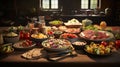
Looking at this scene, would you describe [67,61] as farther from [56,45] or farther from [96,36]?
[96,36]

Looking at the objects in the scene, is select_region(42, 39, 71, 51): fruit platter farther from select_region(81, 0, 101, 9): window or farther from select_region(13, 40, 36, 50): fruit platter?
select_region(81, 0, 101, 9): window

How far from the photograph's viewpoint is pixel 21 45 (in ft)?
9.04

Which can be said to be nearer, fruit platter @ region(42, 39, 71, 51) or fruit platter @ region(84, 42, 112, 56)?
fruit platter @ region(84, 42, 112, 56)

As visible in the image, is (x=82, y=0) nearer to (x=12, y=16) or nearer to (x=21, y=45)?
(x=12, y=16)

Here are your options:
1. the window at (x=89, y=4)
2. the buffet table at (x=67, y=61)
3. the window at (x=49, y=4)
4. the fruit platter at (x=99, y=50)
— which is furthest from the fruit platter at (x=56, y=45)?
the window at (x=89, y=4)

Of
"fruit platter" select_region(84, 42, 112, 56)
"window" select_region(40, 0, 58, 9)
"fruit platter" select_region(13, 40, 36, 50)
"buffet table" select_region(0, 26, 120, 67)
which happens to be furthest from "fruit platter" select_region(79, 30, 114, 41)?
"window" select_region(40, 0, 58, 9)

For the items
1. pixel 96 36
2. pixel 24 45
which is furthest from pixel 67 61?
pixel 96 36

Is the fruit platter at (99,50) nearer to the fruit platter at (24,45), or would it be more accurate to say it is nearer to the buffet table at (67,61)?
the buffet table at (67,61)

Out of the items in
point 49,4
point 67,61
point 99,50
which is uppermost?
point 49,4

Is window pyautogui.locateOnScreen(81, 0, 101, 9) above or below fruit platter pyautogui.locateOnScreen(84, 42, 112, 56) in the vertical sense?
above

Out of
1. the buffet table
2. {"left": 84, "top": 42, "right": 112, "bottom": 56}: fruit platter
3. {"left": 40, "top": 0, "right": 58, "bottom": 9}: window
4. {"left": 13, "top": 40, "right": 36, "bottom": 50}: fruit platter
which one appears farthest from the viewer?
{"left": 40, "top": 0, "right": 58, "bottom": 9}: window

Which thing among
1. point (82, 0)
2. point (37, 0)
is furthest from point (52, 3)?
point (82, 0)
